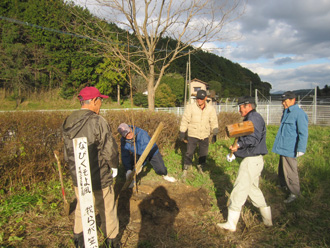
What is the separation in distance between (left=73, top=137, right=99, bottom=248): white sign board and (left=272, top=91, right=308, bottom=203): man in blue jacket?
131 inches

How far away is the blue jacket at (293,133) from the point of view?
3.58 meters

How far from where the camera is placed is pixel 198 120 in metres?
4.65

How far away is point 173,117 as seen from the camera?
6906 mm

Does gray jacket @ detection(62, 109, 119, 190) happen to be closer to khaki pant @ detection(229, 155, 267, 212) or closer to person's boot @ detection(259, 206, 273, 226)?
khaki pant @ detection(229, 155, 267, 212)

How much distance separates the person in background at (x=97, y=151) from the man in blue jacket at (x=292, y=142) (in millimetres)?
2981

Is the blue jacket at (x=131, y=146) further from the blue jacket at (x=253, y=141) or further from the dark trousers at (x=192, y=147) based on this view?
the blue jacket at (x=253, y=141)

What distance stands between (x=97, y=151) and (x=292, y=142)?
10.7 feet

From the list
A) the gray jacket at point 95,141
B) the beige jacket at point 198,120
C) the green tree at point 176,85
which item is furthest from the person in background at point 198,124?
the green tree at point 176,85

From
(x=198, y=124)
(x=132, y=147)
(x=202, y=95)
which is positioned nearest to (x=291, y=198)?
(x=198, y=124)

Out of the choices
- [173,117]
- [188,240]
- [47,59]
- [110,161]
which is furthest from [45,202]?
[47,59]

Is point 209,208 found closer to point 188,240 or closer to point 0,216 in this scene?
point 188,240

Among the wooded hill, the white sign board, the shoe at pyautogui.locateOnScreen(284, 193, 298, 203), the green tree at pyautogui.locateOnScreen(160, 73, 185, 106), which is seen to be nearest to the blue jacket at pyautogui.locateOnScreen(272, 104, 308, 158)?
the shoe at pyautogui.locateOnScreen(284, 193, 298, 203)

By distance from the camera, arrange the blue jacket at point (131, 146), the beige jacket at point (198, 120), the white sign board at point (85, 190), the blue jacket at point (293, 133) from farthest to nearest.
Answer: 1. the beige jacket at point (198, 120)
2. the blue jacket at point (131, 146)
3. the blue jacket at point (293, 133)
4. the white sign board at point (85, 190)

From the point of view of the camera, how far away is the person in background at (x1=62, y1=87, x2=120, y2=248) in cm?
211
